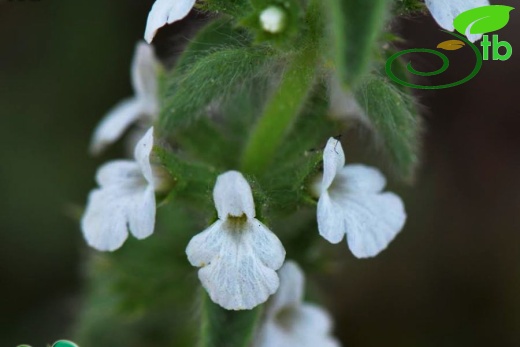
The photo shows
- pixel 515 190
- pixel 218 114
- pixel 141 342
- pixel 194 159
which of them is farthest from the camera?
pixel 515 190

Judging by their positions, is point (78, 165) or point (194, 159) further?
point (78, 165)

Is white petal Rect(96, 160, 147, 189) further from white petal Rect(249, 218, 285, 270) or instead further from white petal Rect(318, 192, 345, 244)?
white petal Rect(318, 192, 345, 244)

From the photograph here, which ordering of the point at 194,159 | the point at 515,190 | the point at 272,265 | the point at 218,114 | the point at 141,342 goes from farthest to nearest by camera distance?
the point at 515,190, the point at 141,342, the point at 218,114, the point at 194,159, the point at 272,265

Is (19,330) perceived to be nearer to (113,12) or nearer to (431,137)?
(113,12)

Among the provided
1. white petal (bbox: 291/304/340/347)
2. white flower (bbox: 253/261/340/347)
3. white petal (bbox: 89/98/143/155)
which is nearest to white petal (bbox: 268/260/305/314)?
white flower (bbox: 253/261/340/347)

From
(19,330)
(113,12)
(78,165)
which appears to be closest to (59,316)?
(19,330)

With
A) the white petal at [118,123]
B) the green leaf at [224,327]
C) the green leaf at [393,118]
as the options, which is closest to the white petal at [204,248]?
the green leaf at [224,327]

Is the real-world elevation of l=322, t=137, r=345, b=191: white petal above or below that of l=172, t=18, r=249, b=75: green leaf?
below
